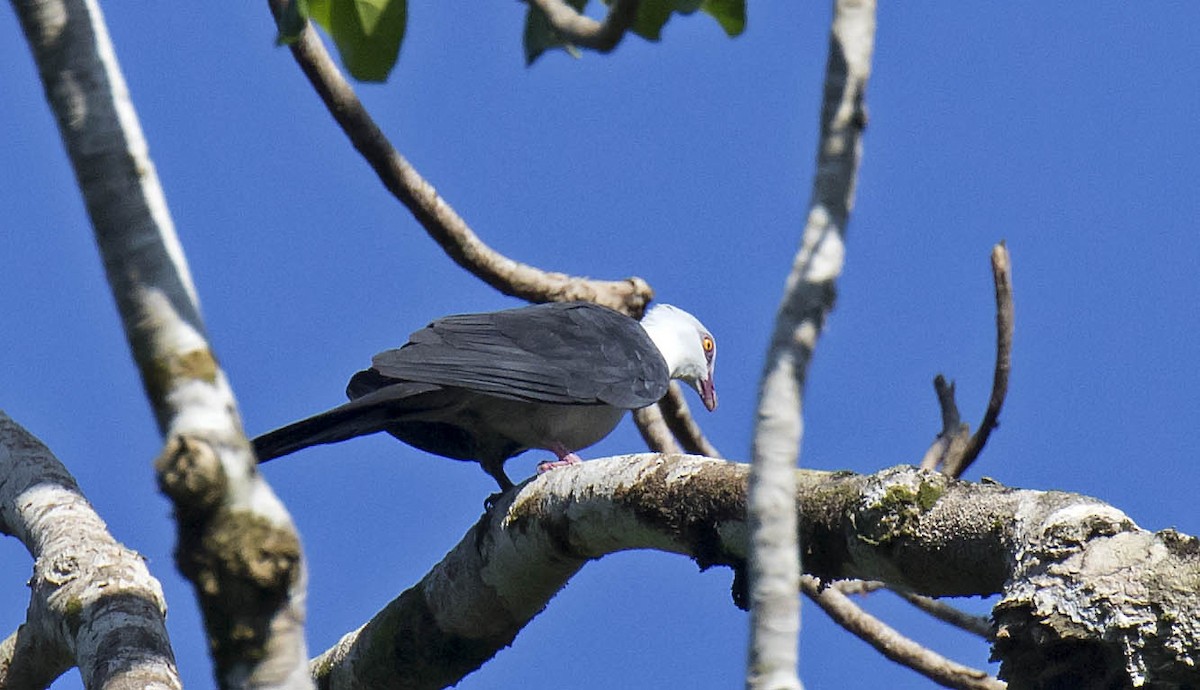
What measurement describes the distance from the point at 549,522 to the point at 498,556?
0.26 meters

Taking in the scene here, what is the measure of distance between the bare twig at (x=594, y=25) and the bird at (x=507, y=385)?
9.53 feet

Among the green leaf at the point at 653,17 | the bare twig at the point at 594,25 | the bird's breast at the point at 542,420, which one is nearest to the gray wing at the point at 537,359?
the bird's breast at the point at 542,420

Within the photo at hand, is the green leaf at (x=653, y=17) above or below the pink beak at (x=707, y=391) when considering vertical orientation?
below

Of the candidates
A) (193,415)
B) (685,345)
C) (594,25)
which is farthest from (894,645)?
(193,415)

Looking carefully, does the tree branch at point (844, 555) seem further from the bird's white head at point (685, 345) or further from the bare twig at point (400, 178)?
the bird's white head at point (685, 345)

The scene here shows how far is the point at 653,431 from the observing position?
5902 millimetres

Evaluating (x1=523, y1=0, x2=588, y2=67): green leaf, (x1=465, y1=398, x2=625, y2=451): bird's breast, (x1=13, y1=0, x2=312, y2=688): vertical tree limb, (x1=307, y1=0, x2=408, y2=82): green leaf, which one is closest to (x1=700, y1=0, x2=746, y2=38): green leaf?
(x1=523, y1=0, x2=588, y2=67): green leaf

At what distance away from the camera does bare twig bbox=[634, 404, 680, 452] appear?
5.89m

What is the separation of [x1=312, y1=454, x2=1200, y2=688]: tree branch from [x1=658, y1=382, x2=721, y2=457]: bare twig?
1.98 m

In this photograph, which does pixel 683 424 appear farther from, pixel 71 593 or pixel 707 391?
pixel 71 593

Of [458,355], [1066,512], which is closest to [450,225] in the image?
[458,355]

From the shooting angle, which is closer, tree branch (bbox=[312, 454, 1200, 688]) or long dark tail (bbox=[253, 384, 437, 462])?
tree branch (bbox=[312, 454, 1200, 688])

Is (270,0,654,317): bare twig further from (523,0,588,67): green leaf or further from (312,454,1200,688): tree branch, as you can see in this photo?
(523,0,588,67): green leaf

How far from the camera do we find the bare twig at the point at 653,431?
589cm
